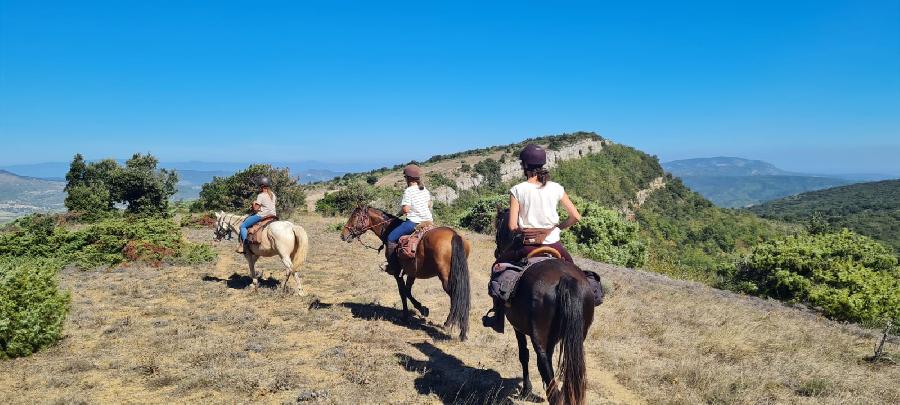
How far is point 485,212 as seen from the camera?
32344 millimetres

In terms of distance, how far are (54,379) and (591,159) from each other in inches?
4194

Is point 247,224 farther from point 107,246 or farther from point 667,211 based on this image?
point 667,211

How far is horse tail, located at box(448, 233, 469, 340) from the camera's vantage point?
308 inches

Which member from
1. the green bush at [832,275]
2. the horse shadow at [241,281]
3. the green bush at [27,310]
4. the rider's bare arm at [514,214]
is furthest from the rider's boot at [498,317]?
the green bush at [832,275]

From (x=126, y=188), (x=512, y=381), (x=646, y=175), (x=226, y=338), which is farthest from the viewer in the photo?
(x=646, y=175)

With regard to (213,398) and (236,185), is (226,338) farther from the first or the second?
(236,185)

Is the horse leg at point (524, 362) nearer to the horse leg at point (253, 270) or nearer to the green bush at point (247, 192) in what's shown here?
the horse leg at point (253, 270)

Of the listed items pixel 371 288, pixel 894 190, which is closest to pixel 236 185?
pixel 371 288

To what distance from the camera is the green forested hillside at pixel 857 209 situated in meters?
62.6

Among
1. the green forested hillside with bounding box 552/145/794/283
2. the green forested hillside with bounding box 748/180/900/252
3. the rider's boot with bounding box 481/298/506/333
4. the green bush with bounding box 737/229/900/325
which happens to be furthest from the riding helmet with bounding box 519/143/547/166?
the green forested hillside with bounding box 552/145/794/283

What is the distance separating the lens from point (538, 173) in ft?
17.6

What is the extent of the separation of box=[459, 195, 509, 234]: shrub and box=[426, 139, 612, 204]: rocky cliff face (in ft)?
102

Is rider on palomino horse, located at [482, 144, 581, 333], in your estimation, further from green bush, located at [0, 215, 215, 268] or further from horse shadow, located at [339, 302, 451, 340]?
green bush, located at [0, 215, 215, 268]

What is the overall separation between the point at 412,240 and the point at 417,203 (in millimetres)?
768
